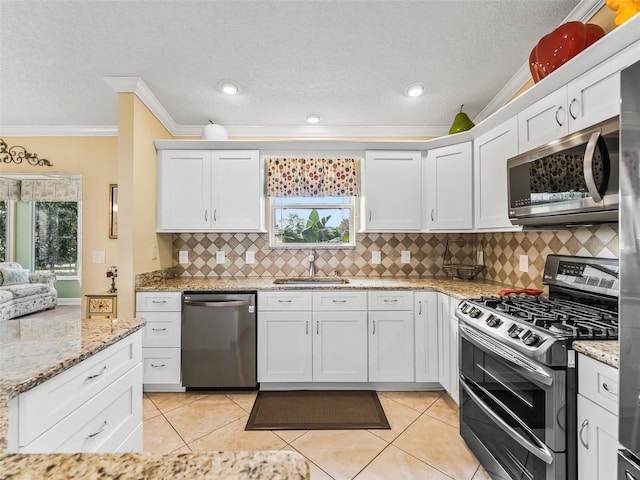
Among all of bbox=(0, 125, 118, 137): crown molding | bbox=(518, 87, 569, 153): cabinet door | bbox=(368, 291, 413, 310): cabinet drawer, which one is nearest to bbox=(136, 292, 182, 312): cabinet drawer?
bbox=(368, 291, 413, 310): cabinet drawer

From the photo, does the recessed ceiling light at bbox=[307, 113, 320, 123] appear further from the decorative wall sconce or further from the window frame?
the decorative wall sconce

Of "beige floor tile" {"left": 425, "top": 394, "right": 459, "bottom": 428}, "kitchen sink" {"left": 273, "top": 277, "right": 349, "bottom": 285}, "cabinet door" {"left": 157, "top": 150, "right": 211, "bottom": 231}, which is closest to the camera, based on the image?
"beige floor tile" {"left": 425, "top": 394, "right": 459, "bottom": 428}

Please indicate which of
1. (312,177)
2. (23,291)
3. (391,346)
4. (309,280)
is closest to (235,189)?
(312,177)

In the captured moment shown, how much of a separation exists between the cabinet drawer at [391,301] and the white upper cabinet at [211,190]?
4.32ft

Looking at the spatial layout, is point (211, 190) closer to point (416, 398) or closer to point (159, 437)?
point (159, 437)

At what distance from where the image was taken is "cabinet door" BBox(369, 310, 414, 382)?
2.71 meters

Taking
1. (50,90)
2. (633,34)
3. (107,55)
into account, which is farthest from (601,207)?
(50,90)

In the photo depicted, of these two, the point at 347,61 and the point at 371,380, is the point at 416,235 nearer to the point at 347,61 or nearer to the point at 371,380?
the point at 371,380

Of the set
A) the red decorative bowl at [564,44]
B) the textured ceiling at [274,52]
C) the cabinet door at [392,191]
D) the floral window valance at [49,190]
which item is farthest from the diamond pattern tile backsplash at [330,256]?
the floral window valance at [49,190]

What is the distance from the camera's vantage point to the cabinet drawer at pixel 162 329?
2682mm

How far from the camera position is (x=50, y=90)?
2.65 m

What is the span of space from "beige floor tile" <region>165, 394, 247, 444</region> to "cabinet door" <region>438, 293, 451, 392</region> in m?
1.60

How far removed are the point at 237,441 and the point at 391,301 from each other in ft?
5.08

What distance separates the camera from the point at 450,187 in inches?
112
